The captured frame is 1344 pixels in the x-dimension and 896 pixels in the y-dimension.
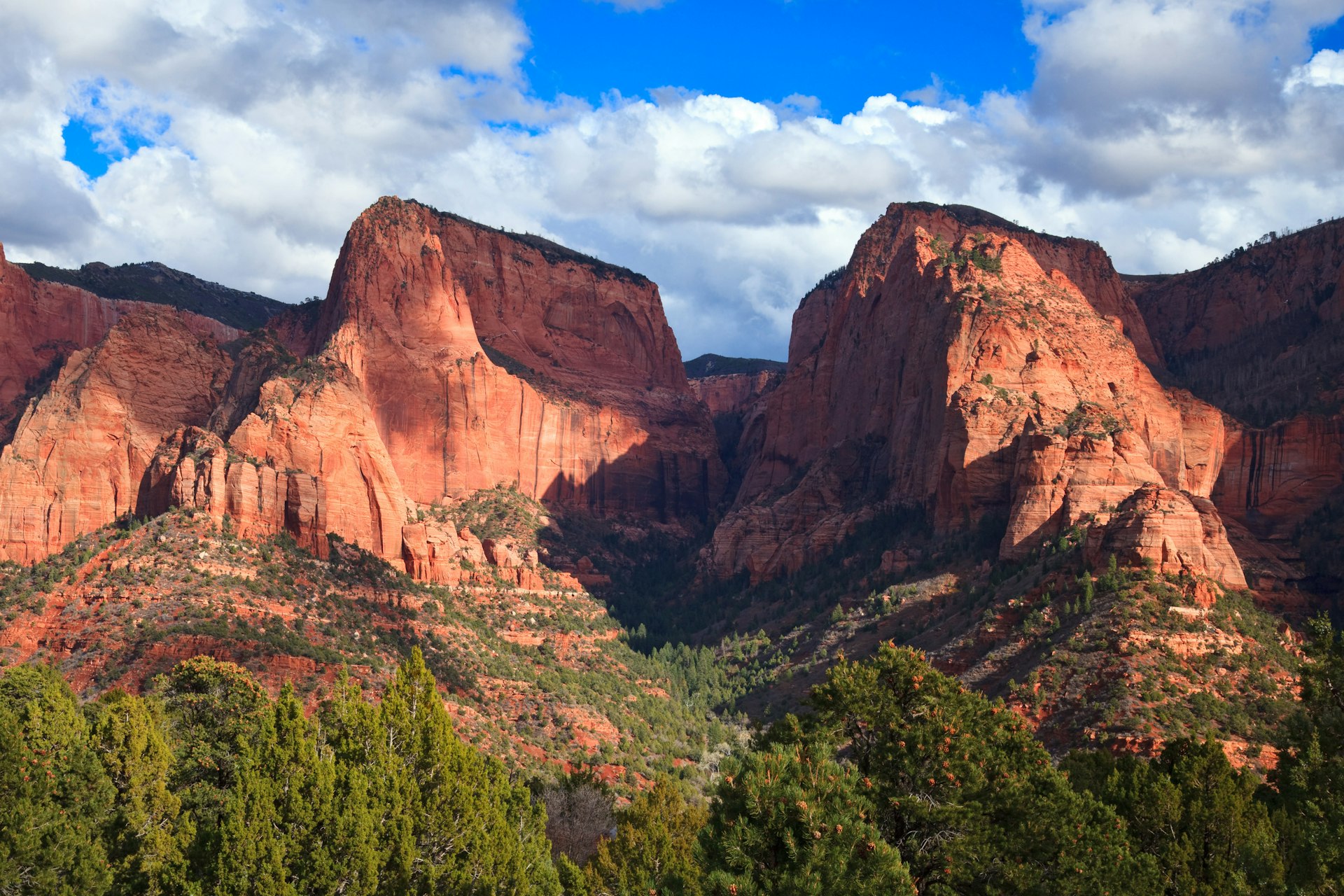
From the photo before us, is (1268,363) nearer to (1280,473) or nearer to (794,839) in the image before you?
(1280,473)

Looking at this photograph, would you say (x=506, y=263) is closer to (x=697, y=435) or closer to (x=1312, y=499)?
(x=697, y=435)

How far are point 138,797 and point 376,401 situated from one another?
88.0m

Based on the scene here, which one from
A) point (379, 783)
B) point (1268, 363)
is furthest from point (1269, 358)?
point (379, 783)

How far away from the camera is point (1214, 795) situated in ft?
173

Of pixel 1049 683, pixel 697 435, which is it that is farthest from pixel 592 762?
pixel 697 435

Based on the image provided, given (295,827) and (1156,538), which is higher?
(1156,538)

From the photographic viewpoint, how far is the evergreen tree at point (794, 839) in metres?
38.3

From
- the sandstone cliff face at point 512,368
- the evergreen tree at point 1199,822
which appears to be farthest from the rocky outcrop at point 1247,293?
the evergreen tree at point 1199,822

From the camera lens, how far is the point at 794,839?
1532 inches

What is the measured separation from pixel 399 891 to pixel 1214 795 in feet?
93.5

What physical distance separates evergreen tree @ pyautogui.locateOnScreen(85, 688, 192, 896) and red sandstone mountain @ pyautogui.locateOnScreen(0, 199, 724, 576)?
43764 millimetres

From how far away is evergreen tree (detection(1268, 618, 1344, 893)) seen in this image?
47281 mm

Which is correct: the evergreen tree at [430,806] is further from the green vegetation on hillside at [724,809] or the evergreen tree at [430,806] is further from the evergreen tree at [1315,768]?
the evergreen tree at [1315,768]

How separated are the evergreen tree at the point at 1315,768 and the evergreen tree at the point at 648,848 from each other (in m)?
19.6
